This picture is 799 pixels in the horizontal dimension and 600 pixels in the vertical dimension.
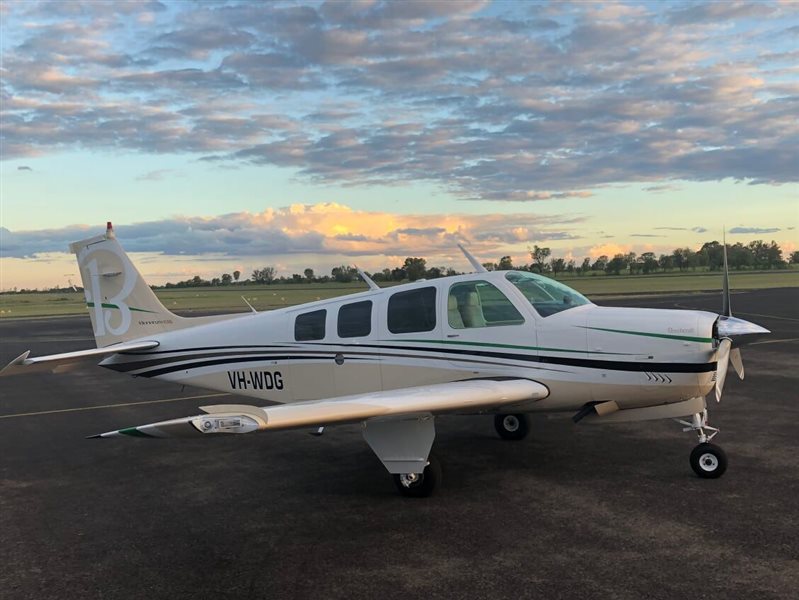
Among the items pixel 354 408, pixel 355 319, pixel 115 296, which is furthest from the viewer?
pixel 115 296

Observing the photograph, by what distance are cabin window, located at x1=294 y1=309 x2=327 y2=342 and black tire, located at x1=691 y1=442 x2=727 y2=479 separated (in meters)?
4.72

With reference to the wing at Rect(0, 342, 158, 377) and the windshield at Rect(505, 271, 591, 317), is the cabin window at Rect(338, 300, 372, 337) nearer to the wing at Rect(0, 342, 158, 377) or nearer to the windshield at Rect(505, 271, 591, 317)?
the windshield at Rect(505, 271, 591, 317)

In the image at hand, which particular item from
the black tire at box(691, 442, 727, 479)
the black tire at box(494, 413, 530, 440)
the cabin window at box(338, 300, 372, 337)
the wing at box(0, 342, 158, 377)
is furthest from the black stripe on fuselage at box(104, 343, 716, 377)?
the black tire at box(494, 413, 530, 440)

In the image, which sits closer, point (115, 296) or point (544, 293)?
point (544, 293)

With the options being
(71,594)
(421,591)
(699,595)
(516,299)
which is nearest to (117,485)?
(71,594)

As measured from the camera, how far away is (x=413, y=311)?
776 centimetres

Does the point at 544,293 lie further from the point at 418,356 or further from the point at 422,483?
the point at 422,483

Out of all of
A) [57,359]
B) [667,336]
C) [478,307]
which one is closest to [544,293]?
[478,307]

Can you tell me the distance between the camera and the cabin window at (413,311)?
766 centimetres

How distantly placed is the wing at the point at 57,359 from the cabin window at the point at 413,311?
3.97 m

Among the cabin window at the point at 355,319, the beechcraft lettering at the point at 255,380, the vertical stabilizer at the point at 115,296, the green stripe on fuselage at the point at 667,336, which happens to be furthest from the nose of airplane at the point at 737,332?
the vertical stabilizer at the point at 115,296

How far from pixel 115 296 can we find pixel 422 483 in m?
6.37

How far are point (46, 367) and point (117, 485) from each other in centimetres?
188

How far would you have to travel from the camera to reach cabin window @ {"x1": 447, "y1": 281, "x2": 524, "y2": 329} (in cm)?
733
